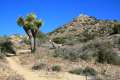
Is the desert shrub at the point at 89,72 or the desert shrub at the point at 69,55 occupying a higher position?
the desert shrub at the point at 69,55

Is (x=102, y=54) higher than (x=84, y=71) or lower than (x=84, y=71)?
higher

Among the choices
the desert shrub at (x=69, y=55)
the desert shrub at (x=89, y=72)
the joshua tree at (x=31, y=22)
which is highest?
the joshua tree at (x=31, y=22)

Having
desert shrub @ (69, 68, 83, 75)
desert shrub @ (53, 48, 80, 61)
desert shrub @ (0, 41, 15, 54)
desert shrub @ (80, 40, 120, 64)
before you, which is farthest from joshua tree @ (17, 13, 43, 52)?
desert shrub @ (69, 68, 83, 75)

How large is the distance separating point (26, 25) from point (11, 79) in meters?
20.0

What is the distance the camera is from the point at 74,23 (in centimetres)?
7975

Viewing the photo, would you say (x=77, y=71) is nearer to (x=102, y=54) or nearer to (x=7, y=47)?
(x=102, y=54)

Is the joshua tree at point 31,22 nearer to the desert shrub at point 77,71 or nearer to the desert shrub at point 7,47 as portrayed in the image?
the desert shrub at point 7,47

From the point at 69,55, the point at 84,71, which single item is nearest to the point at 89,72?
the point at 84,71

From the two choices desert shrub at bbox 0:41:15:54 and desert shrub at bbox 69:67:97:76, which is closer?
desert shrub at bbox 69:67:97:76

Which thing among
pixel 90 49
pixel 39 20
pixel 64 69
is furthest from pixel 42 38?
pixel 64 69

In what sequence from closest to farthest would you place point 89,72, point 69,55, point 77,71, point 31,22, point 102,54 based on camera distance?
1. point 89,72
2. point 77,71
3. point 102,54
4. point 69,55
5. point 31,22

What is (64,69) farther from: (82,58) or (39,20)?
(39,20)

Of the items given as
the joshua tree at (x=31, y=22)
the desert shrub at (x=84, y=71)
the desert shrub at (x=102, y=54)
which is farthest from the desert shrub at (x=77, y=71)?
the joshua tree at (x=31, y=22)

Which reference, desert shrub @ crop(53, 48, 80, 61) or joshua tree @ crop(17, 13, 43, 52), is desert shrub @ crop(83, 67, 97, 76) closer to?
desert shrub @ crop(53, 48, 80, 61)
